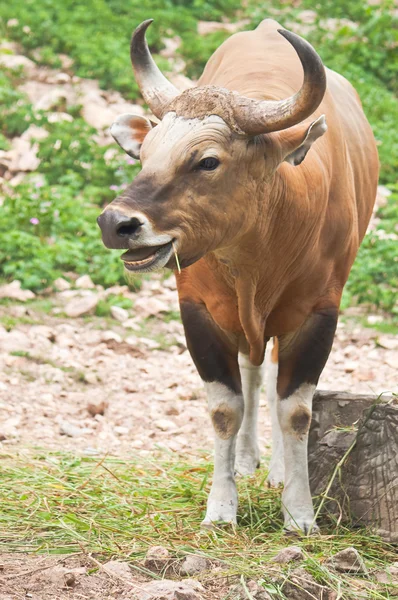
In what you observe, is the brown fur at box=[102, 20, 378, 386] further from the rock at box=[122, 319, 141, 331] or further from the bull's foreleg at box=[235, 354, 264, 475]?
the rock at box=[122, 319, 141, 331]

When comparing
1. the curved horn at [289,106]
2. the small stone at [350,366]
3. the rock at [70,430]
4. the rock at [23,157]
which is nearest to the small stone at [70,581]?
the curved horn at [289,106]

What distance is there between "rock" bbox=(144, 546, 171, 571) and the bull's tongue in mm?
1256

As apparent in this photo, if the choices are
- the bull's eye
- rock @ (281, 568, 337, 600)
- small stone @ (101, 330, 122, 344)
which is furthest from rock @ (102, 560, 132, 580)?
small stone @ (101, 330, 122, 344)

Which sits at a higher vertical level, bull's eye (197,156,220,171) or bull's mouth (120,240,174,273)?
bull's eye (197,156,220,171)

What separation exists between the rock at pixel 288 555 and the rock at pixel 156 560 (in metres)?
0.45

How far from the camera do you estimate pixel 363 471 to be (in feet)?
17.6

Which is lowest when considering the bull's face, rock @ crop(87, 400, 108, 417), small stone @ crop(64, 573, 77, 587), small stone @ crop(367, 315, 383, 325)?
small stone @ crop(64, 573, 77, 587)

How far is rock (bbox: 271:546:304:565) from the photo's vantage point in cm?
461

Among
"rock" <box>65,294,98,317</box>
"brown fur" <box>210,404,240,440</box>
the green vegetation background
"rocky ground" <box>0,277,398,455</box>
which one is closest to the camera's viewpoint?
"brown fur" <box>210,404,240,440</box>

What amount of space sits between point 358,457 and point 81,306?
4.21 meters

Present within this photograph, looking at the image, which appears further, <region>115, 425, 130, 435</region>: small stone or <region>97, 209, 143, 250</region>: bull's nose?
<region>115, 425, 130, 435</region>: small stone

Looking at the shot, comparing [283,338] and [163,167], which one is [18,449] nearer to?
[283,338]

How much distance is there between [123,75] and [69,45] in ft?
3.35

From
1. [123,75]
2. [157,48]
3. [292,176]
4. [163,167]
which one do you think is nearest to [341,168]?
[292,176]
